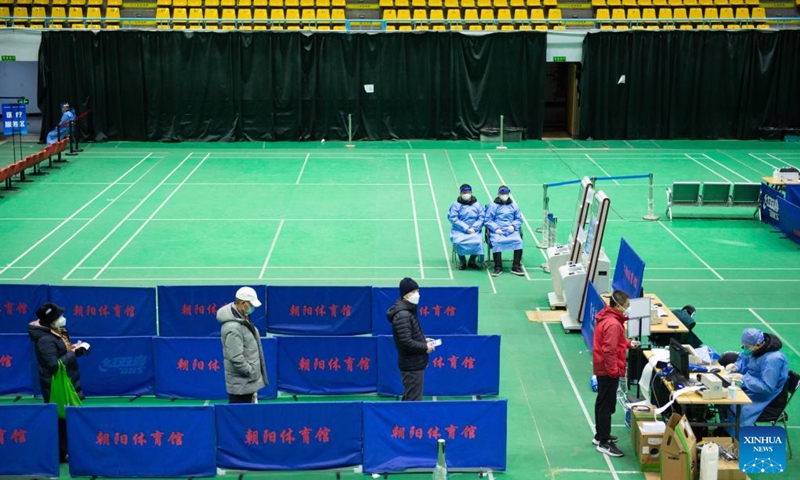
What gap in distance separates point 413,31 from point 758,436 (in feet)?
82.2

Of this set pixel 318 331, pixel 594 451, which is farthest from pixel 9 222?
pixel 594 451

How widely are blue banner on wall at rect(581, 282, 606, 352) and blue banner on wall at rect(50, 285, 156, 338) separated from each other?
621 centimetres

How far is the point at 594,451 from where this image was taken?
11.5 meters

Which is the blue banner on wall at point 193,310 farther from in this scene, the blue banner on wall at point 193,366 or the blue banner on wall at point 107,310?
the blue banner on wall at point 193,366

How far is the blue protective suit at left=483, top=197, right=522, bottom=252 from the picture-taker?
18.7m

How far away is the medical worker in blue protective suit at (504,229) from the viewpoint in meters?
18.7

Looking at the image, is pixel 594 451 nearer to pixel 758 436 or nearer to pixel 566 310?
pixel 758 436

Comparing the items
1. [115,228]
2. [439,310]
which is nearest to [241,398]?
[439,310]

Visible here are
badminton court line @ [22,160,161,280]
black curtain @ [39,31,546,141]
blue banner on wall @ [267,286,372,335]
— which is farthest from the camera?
black curtain @ [39,31,546,141]

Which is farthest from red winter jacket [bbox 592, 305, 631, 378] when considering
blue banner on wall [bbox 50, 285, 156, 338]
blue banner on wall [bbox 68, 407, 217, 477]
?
blue banner on wall [bbox 50, 285, 156, 338]

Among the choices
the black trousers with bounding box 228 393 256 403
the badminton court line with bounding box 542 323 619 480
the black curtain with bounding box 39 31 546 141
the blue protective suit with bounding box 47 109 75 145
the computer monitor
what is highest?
the black curtain with bounding box 39 31 546 141

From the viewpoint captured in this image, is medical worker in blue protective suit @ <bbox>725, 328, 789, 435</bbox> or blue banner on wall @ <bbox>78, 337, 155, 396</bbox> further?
blue banner on wall @ <bbox>78, 337, 155, 396</bbox>

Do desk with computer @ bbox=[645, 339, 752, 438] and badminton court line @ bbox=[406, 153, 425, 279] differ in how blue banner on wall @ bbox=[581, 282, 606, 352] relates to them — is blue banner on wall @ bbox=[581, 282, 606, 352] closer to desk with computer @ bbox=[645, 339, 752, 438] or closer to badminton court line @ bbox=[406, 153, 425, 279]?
desk with computer @ bbox=[645, 339, 752, 438]

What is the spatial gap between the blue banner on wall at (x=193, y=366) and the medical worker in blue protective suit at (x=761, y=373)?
5595 millimetres
